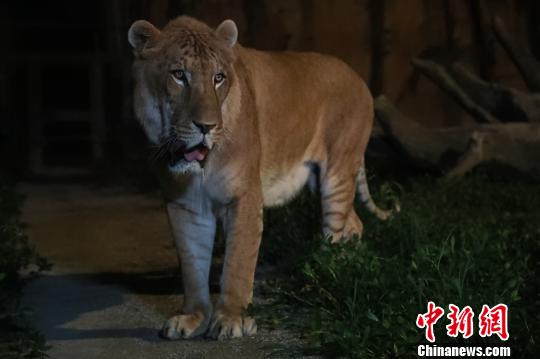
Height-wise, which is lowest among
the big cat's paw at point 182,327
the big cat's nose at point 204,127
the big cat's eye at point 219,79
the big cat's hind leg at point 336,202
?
the big cat's paw at point 182,327

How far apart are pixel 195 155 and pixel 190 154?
0.07ft

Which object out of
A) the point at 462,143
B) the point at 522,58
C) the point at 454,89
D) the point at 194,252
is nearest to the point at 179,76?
the point at 194,252

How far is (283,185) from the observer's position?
14.3 ft

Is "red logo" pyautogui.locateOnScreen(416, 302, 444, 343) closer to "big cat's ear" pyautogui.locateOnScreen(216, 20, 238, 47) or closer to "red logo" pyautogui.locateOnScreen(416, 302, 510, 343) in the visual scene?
"red logo" pyautogui.locateOnScreen(416, 302, 510, 343)

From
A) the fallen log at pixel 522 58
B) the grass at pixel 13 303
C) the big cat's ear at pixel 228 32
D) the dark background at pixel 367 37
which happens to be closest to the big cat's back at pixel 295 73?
the big cat's ear at pixel 228 32

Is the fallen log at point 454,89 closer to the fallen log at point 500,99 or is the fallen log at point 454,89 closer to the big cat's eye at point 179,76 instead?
the fallen log at point 500,99

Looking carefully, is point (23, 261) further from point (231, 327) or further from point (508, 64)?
point (508, 64)

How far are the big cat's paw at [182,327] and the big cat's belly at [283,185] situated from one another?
2.94ft

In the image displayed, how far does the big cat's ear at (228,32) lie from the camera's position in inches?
144

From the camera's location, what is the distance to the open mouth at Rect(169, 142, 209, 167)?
3400 millimetres

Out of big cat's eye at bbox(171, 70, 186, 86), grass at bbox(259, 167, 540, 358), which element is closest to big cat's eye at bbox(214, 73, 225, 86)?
big cat's eye at bbox(171, 70, 186, 86)

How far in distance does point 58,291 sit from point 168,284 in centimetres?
56

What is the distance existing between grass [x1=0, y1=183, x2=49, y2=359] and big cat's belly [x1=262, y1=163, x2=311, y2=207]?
4.09 feet

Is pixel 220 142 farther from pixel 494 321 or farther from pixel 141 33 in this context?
pixel 494 321
